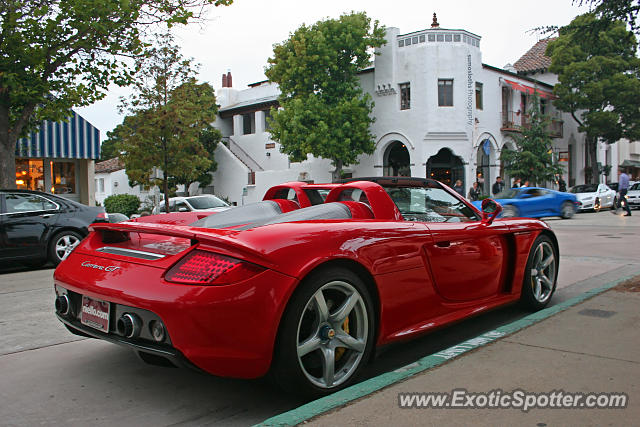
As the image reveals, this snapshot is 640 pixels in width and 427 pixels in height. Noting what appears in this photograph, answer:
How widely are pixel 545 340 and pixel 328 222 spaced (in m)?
1.77

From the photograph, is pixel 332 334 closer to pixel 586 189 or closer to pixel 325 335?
pixel 325 335

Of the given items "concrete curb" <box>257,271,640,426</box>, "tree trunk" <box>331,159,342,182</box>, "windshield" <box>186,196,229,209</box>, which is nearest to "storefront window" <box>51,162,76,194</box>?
"windshield" <box>186,196,229,209</box>

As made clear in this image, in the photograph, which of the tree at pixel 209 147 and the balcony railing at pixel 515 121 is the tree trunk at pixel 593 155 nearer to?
the balcony railing at pixel 515 121

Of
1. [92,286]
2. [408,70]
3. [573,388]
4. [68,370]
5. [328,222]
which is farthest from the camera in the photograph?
[408,70]

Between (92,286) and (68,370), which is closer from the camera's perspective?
(92,286)

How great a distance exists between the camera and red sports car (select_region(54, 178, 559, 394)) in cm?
277

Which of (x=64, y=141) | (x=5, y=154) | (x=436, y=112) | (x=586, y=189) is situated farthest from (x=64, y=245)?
(x=586, y=189)

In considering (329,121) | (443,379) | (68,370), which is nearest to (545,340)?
(443,379)

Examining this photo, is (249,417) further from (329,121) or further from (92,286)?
(329,121)

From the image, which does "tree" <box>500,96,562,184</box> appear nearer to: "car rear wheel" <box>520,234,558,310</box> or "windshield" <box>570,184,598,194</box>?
"windshield" <box>570,184,598,194</box>

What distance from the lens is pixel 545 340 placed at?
384cm

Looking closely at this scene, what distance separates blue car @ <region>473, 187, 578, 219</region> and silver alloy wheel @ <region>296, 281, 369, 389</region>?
1776 cm

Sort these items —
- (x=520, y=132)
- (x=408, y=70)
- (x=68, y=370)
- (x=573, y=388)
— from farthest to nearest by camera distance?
(x=520, y=132), (x=408, y=70), (x=68, y=370), (x=573, y=388)

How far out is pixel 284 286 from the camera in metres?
2.85
